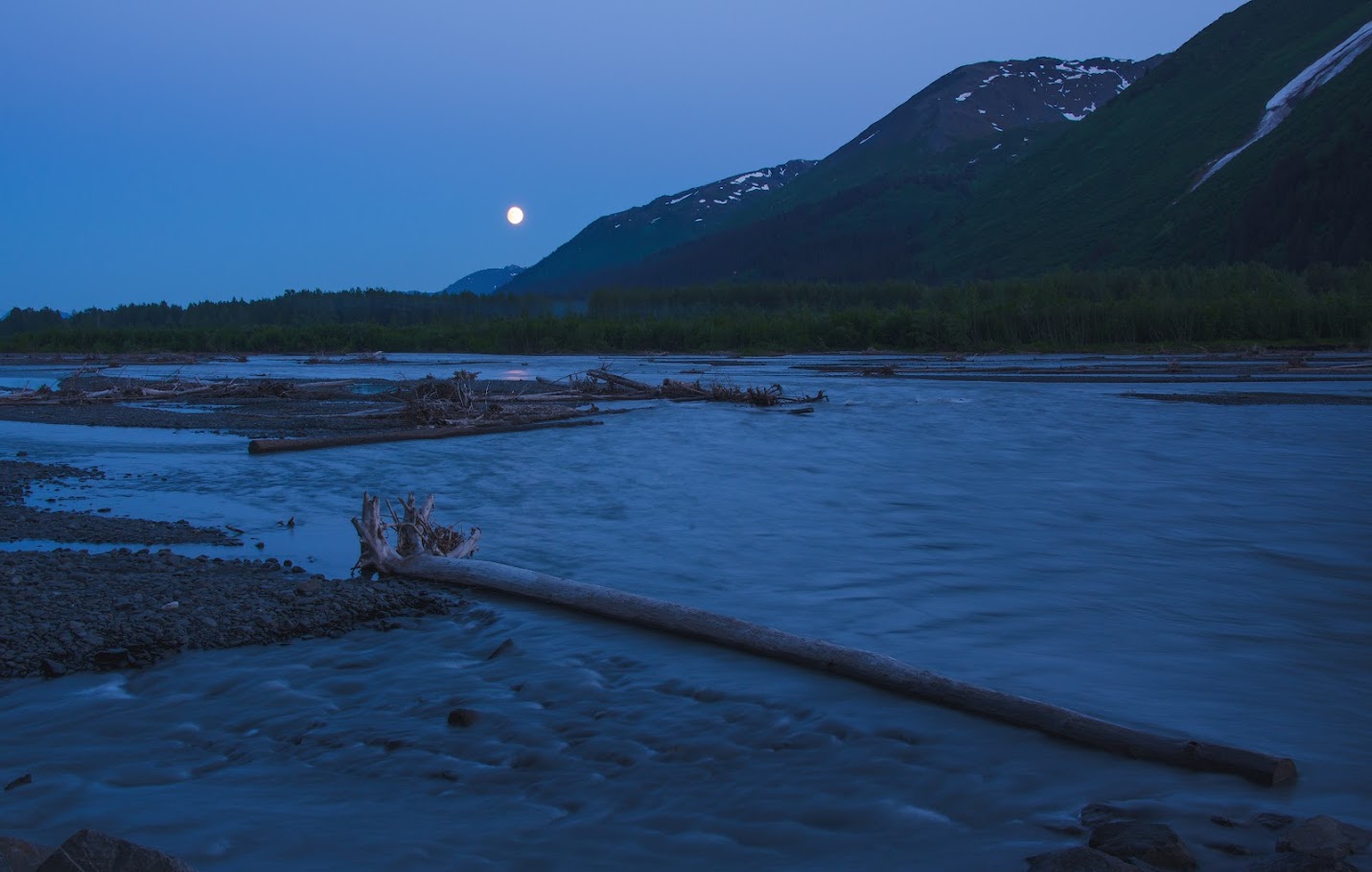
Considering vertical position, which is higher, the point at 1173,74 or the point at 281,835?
the point at 1173,74

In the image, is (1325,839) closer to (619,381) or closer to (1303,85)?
(619,381)

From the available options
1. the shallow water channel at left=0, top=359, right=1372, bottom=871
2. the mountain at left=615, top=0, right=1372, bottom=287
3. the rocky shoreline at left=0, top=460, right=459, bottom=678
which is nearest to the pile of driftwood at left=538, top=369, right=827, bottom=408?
the shallow water channel at left=0, top=359, right=1372, bottom=871

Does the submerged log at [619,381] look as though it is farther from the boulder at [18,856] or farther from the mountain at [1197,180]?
the mountain at [1197,180]

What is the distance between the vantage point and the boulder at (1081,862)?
130 inches

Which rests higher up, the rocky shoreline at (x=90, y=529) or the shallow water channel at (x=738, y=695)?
the rocky shoreline at (x=90, y=529)

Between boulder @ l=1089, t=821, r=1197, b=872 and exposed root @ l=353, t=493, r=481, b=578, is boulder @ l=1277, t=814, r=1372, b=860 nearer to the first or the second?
boulder @ l=1089, t=821, r=1197, b=872

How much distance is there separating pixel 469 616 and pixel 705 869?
3775 mm

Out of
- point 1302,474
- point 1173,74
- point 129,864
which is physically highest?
point 1173,74

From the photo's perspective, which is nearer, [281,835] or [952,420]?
[281,835]

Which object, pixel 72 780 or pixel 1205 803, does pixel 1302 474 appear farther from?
pixel 72 780

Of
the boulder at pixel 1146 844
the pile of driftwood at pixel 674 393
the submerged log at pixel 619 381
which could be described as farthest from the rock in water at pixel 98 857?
the submerged log at pixel 619 381

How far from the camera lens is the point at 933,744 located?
16.1ft

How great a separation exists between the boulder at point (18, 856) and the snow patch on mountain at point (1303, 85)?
5252 inches

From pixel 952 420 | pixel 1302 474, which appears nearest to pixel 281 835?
pixel 1302 474
